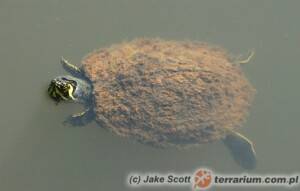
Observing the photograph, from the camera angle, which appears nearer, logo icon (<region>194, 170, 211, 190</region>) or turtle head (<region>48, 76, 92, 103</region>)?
turtle head (<region>48, 76, 92, 103</region>)

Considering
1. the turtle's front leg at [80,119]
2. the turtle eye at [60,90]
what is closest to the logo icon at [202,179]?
the turtle's front leg at [80,119]

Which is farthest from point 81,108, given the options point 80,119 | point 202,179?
point 202,179

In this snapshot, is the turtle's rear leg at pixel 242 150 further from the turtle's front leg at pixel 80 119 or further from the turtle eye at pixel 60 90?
the turtle eye at pixel 60 90

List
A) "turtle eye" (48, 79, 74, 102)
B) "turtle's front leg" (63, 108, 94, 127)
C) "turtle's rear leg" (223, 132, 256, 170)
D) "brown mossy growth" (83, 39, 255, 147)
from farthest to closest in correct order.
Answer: "turtle's rear leg" (223, 132, 256, 170), "turtle's front leg" (63, 108, 94, 127), "turtle eye" (48, 79, 74, 102), "brown mossy growth" (83, 39, 255, 147)

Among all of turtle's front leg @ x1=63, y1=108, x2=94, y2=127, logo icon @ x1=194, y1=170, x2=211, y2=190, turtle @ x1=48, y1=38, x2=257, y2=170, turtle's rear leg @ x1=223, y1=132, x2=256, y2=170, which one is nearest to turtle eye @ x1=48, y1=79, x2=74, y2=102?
turtle @ x1=48, y1=38, x2=257, y2=170

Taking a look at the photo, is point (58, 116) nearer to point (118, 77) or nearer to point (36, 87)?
point (36, 87)

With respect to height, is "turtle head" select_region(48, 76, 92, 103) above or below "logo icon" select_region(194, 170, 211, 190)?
above

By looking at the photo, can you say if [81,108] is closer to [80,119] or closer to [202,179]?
[80,119]

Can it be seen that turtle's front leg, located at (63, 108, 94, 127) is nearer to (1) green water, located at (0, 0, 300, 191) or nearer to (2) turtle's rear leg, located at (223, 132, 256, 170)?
(1) green water, located at (0, 0, 300, 191)
